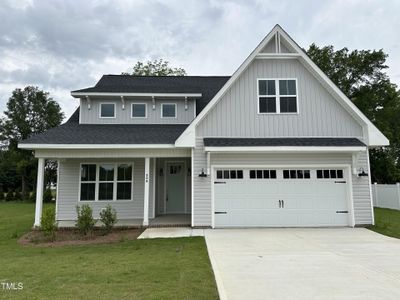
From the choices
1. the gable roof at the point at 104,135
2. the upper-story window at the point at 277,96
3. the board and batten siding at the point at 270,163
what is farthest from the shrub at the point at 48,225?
the upper-story window at the point at 277,96

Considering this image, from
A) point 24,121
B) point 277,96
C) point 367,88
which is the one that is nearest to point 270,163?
point 277,96

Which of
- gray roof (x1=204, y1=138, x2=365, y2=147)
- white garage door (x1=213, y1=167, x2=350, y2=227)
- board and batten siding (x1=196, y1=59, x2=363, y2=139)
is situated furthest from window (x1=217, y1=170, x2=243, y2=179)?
board and batten siding (x1=196, y1=59, x2=363, y2=139)

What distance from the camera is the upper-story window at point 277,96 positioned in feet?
36.8

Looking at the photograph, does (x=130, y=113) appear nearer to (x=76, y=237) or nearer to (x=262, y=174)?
(x=76, y=237)

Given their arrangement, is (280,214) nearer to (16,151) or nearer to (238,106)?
(238,106)

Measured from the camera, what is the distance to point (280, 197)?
10852mm

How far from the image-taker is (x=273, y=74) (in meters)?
11.4

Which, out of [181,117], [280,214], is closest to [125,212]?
[181,117]

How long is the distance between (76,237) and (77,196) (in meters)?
3.25

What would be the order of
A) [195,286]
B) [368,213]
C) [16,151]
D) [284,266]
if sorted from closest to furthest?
[195,286], [284,266], [368,213], [16,151]

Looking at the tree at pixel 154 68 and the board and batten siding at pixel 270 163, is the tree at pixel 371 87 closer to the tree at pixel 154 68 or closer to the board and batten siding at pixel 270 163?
the tree at pixel 154 68

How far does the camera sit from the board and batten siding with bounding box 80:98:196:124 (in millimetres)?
13594

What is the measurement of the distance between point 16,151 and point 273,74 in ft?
107

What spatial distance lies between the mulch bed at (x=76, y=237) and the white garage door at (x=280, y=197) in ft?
10.7
